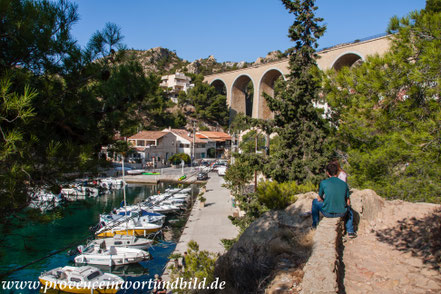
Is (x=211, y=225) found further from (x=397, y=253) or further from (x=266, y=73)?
(x=266, y=73)

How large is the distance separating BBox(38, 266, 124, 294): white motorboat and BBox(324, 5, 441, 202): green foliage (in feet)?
35.0

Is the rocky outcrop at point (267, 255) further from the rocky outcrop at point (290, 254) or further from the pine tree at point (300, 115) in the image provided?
the pine tree at point (300, 115)

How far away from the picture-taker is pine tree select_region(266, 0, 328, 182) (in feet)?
38.7

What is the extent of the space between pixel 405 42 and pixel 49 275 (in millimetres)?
14677

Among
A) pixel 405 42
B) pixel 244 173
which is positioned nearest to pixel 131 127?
pixel 405 42

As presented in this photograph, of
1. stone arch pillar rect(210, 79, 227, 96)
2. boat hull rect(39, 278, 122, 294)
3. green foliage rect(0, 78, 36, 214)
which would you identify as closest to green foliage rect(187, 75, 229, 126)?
stone arch pillar rect(210, 79, 227, 96)

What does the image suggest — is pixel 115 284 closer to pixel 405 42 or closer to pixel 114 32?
pixel 114 32

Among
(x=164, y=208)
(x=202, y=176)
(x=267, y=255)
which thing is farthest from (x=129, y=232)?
(x=202, y=176)

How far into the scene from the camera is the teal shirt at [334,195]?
16.6 feet

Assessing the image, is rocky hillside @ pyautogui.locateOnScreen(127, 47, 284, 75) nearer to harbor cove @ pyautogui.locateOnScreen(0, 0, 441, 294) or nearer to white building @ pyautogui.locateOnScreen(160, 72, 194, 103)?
white building @ pyautogui.locateOnScreen(160, 72, 194, 103)

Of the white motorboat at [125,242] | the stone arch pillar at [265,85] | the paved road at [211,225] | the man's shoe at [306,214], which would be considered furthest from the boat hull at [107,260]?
the stone arch pillar at [265,85]

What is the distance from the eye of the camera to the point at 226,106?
65.8 m

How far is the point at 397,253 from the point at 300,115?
26.2 feet

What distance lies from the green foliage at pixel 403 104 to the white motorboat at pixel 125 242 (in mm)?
12863
